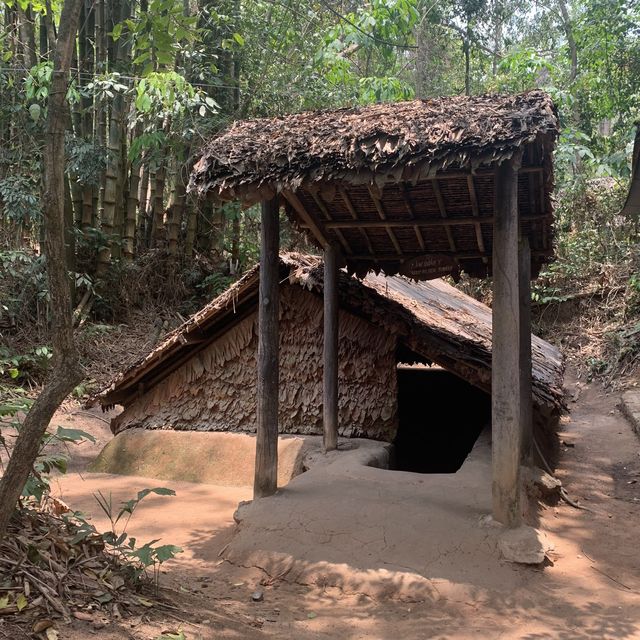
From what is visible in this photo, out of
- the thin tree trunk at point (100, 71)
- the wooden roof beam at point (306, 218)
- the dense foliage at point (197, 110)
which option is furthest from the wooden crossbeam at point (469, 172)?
the thin tree trunk at point (100, 71)

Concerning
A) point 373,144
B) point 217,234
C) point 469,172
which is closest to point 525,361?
point 469,172

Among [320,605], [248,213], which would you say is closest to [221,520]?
[320,605]

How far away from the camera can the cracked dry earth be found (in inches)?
143

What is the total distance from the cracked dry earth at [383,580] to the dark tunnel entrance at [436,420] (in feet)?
11.5

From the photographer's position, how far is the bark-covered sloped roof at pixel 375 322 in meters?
6.63

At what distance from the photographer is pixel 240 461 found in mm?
7250

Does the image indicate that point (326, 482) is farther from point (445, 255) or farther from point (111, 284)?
point (111, 284)

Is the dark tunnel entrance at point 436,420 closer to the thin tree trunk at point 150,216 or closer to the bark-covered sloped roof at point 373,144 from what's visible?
the bark-covered sloped roof at point 373,144

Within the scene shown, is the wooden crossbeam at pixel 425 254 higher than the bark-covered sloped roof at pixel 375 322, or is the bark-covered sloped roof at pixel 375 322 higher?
the wooden crossbeam at pixel 425 254

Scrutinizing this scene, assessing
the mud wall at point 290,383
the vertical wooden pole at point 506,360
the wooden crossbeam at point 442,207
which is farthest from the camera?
the mud wall at point 290,383

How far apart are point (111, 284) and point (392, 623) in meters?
9.26

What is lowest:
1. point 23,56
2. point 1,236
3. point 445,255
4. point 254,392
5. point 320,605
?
point 320,605

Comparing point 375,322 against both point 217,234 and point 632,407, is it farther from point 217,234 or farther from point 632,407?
point 217,234

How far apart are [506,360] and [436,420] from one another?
5.78 metres
